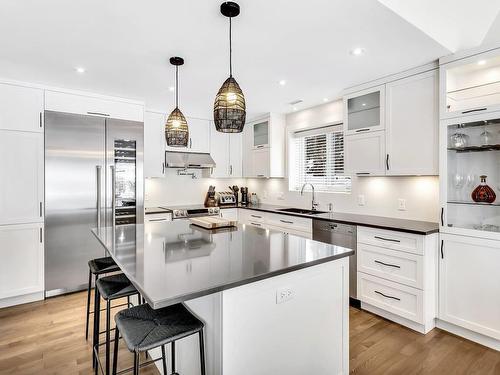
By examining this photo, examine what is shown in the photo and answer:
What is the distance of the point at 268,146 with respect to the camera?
464 centimetres

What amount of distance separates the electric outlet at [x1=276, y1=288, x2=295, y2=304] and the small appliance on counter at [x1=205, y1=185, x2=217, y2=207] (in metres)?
3.46

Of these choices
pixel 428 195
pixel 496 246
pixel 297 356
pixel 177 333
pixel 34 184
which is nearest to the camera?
pixel 177 333

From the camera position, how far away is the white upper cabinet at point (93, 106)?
3.34 m

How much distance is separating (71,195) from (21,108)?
1.05 m

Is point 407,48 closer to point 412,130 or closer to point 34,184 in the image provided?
point 412,130

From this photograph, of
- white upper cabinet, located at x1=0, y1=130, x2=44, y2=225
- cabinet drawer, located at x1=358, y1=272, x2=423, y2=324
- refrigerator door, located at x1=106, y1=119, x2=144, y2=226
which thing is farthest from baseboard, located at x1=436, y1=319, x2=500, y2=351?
white upper cabinet, located at x1=0, y1=130, x2=44, y2=225

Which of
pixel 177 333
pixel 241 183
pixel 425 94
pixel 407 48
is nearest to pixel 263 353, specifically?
pixel 177 333

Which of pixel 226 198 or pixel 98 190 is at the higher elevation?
pixel 98 190

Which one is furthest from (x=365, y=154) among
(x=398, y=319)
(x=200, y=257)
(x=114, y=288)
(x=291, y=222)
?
(x=114, y=288)

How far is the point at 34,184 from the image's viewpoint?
322 centimetres

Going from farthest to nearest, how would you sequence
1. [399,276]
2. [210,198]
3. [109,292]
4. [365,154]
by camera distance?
[210,198]
[365,154]
[399,276]
[109,292]

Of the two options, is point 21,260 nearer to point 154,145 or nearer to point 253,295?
point 154,145

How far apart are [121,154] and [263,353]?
3148 mm

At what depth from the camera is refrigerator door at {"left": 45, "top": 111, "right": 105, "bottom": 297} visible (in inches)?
130
